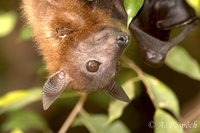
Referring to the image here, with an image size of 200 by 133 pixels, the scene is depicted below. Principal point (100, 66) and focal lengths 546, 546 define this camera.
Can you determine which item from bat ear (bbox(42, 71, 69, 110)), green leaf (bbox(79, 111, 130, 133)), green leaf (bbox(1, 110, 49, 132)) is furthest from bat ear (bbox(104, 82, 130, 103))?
green leaf (bbox(1, 110, 49, 132))

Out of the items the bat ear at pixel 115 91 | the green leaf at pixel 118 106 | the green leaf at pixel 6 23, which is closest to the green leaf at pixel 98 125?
the green leaf at pixel 118 106

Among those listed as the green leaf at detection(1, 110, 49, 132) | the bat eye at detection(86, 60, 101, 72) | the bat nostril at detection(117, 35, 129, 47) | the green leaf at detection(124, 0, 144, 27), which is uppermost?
the green leaf at detection(124, 0, 144, 27)

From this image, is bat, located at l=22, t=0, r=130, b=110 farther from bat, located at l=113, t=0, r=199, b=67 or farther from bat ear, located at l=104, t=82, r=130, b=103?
bat, located at l=113, t=0, r=199, b=67

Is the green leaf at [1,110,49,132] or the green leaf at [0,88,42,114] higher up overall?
the green leaf at [0,88,42,114]

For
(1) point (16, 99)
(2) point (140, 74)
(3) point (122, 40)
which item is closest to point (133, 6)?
(3) point (122, 40)

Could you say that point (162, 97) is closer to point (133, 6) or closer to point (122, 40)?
point (122, 40)

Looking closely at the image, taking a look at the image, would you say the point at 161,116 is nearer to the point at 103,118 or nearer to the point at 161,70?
the point at 103,118

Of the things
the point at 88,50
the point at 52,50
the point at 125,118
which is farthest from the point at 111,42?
the point at 125,118
